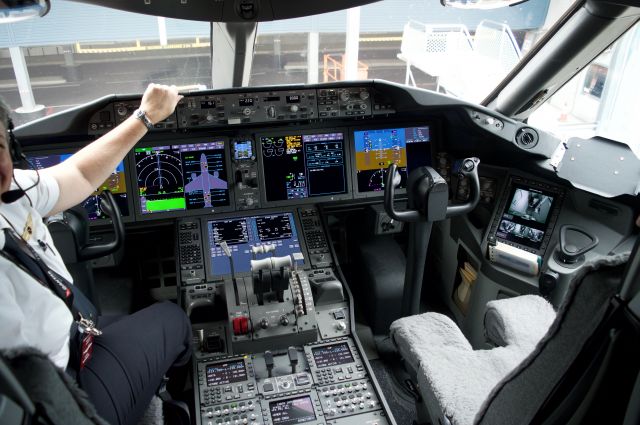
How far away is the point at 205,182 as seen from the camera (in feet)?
8.49

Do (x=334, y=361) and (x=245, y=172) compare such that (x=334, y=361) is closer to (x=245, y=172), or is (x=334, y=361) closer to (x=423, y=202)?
(x=423, y=202)

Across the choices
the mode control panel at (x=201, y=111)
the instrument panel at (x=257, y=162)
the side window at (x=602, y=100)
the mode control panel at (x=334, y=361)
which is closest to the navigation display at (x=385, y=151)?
the instrument panel at (x=257, y=162)

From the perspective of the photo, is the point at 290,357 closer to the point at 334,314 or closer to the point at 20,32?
the point at 334,314

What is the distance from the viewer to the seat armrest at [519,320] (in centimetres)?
159

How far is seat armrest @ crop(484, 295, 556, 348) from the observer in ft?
5.22

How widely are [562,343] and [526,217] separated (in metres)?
1.72

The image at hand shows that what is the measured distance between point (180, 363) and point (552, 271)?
5.10ft

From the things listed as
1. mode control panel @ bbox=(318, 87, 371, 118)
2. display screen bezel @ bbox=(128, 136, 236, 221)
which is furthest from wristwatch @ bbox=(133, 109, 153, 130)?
mode control panel @ bbox=(318, 87, 371, 118)

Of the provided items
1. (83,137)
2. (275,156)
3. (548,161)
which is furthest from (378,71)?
(83,137)

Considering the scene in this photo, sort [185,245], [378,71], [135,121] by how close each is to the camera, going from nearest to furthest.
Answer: [135,121]
[185,245]
[378,71]

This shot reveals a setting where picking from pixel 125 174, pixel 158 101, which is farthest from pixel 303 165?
pixel 158 101

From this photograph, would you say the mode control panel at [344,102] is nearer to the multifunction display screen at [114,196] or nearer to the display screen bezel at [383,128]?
the display screen bezel at [383,128]

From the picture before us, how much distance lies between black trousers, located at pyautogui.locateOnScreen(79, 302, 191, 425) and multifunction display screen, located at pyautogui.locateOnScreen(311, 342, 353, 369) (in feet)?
1.92

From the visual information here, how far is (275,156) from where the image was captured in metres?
2.64
